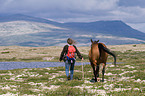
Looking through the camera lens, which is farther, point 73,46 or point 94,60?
point 73,46

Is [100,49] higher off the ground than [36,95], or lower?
higher

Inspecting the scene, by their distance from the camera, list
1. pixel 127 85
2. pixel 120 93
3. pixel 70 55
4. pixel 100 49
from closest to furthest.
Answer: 1. pixel 120 93
2. pixel 127 85
3. pixel 100 49
4. pixel 70 55

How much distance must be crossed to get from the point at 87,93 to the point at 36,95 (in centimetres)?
319

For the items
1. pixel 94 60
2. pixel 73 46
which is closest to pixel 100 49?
pixel 94 60

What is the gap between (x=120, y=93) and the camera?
43.2 ft

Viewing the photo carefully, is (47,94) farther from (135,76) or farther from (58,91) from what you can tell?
(135,76)

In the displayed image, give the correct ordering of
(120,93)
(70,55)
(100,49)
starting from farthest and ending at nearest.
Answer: (70,55)
(100,49)
(120,93)

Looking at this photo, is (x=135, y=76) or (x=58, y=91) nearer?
(x=58, y=91)

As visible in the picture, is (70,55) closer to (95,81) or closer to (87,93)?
(95,81)

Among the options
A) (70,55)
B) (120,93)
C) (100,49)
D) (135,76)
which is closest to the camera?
(120,93)

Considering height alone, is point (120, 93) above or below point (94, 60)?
below

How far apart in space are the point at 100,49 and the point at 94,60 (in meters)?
1.06

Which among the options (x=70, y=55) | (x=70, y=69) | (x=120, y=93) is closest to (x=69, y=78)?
(x=70, y=69)

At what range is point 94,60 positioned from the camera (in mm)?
17078
